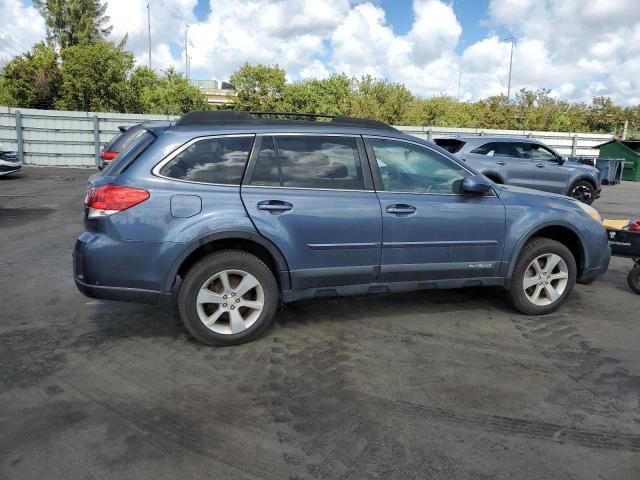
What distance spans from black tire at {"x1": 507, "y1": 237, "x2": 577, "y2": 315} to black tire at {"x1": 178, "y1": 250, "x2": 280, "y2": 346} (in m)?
2.20

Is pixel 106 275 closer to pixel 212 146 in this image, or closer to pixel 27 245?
pixel 212 146

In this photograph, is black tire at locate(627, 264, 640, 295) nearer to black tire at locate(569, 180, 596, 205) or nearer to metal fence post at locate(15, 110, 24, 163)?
black tire at locate(569, 180, 596, 205)

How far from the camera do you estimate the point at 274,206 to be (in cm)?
409

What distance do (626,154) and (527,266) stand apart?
22.5 m

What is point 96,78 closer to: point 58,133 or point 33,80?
point 33,80

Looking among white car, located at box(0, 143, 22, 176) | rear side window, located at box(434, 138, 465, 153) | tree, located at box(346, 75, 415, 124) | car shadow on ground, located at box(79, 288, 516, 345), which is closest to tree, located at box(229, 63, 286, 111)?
tree, located at box(346, 75, 415, 124)

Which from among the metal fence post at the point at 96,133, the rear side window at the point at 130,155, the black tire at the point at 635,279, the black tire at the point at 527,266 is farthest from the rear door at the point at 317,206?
the metal fence post at the point at 96,133

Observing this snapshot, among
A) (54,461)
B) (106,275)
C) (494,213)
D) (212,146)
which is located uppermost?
(212,146)

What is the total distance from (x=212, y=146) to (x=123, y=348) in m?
1.68

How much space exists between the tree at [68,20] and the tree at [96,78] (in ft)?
77.4

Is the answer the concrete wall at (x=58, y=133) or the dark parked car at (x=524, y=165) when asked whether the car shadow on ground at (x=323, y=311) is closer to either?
the dark parked car at (x=524, y=165)

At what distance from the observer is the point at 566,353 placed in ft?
13.6

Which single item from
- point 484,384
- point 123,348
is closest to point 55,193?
point 123,348

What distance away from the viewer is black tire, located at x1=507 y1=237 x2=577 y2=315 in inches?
191
